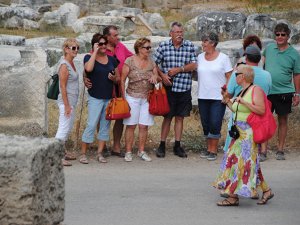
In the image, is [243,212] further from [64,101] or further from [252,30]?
[252,30]

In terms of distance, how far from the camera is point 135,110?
998 cm

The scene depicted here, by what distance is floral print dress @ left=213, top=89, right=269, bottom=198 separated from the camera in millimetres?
7848

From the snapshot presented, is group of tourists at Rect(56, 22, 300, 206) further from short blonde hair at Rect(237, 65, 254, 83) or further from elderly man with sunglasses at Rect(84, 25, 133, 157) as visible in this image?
short blonde hair at Rect(237, 65, 254, 83)

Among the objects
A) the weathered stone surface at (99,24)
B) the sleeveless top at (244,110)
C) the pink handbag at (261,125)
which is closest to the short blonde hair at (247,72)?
the sleeveless top at (244,110)

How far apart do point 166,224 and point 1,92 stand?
4259 millimetres

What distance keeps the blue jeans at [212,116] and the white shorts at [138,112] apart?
69cm

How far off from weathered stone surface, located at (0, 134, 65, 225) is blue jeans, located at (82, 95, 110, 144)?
4902 mm

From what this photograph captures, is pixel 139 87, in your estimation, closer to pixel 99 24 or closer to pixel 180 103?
pixel 180 103

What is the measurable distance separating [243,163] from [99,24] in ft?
62.0

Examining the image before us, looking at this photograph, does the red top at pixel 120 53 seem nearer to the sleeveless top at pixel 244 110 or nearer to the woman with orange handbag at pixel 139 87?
the woman with orange handbag at pixel 139 87

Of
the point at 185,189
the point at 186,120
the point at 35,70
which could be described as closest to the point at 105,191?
A: the point at 185,189

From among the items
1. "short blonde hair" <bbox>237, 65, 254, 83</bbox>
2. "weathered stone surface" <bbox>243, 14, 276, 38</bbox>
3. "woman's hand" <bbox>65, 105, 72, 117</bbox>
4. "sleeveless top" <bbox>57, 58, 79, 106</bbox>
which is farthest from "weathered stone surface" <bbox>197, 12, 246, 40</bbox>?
"short blonde hair" <bbox>237, 65, 254, 83</bbox>

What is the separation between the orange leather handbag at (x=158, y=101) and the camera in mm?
9906

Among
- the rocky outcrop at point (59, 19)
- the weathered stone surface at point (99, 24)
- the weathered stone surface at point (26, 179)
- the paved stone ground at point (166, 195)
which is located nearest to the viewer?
the weathered stone surface at point (26, 179)
